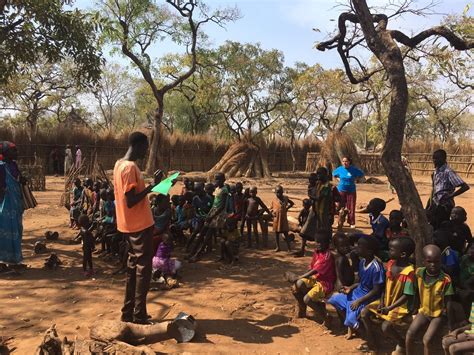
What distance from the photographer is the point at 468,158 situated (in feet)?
84.8

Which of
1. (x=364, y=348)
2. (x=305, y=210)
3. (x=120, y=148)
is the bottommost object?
(x=364, y=348)

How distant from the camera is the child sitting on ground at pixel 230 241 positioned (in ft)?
20.4

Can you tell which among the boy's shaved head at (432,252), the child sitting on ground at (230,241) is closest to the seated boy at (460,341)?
the boy's shaved head at (432,252)

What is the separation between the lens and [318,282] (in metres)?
4.10

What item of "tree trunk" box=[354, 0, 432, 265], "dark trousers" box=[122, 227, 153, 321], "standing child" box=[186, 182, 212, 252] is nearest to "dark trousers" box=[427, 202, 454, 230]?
"tree trunk" box=[354, 0, 432, 265]

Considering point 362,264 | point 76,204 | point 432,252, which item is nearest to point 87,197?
point 76,204

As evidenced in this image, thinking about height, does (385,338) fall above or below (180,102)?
below

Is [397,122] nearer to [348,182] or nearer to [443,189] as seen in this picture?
[443,189]

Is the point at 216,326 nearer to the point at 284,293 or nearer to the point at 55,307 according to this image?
the point at 284,293

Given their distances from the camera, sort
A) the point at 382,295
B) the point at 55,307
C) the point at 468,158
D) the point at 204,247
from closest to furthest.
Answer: the point at 382,295 → the point at 55,307 → the point at 204,247 → the point at 468,158

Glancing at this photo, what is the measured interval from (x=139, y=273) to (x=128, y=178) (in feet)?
2.80

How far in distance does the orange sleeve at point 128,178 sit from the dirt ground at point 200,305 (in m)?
1.36

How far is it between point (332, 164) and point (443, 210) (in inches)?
658

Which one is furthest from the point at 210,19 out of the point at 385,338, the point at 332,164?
the point at 385,338
